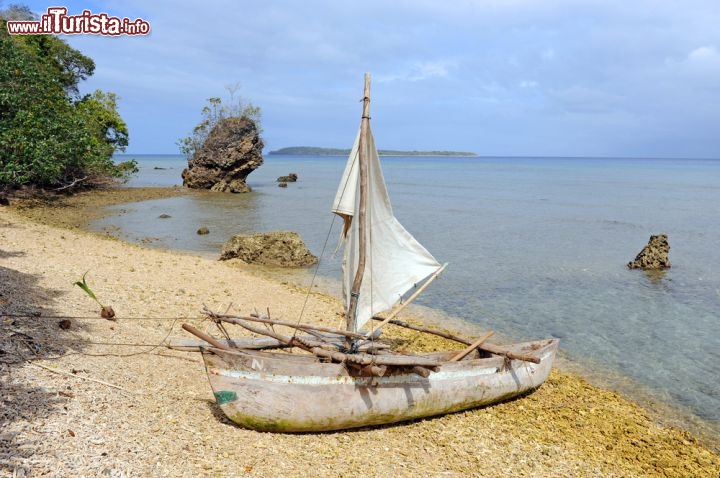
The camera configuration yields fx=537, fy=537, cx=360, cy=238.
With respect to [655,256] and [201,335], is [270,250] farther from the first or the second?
[655,256]

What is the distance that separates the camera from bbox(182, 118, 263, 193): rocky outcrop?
52.5m

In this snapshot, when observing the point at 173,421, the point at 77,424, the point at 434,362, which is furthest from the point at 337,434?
the point at 77,424

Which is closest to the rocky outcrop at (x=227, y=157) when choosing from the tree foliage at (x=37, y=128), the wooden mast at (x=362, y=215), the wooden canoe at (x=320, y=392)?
the tree foliage at (x=37, y=128)

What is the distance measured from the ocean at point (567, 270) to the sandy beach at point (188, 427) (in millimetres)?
2355

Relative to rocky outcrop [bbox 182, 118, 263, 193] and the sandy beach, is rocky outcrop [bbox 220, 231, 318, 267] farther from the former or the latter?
rocky outcrop [bbox 182, 118, 263, 193]

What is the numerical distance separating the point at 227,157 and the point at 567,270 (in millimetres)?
38379

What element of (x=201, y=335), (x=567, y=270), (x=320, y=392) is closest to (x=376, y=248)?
(x=320, y=392)

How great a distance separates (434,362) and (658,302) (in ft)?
41.7

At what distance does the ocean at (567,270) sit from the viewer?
1309 centimetres

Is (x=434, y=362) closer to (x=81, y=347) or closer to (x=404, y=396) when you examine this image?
(x=404, y=396)

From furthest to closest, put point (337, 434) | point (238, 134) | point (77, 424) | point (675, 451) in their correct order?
point (238, 134)
point (675, 451)
point (337, 434)
point (77, 424)

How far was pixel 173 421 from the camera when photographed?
7.64 meters

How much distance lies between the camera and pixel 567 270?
73.5ft

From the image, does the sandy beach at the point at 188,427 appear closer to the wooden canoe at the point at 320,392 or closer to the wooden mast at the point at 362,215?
the wooden canoe at the point at 320,392
